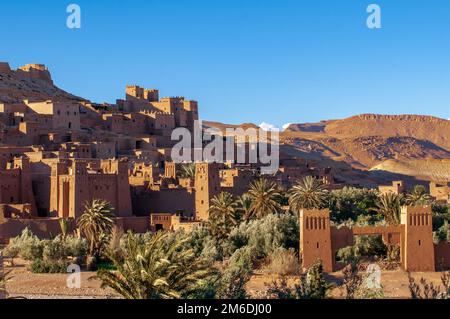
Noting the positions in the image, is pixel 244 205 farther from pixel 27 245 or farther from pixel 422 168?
pixel 422 168

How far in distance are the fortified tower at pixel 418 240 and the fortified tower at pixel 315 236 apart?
2.68 m

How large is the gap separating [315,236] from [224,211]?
760 cm

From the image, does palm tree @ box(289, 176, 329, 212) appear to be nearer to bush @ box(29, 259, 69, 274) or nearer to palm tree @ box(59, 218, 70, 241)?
palm tree @ box(59, 218, 70, 241)

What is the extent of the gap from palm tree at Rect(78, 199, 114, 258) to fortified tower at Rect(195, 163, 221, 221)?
5071 millimetres

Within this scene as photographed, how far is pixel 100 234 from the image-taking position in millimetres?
34000

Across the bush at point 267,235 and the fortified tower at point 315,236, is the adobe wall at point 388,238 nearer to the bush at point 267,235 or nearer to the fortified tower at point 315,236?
the fortified tower at point 315,236

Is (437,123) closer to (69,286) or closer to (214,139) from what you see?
(214,139)

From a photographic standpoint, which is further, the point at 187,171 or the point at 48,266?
the point at 187,171

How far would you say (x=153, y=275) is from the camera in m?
17.3

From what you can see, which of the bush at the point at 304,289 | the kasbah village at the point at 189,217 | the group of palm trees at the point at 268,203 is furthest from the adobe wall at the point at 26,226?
the bush at the point at 304,289

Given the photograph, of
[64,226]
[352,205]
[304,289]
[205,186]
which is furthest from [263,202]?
[304,289]

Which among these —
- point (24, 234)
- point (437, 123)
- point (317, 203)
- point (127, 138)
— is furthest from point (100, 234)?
point (437, 123)

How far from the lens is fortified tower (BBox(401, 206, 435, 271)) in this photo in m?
29.7

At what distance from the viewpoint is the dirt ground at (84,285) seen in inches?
1017
